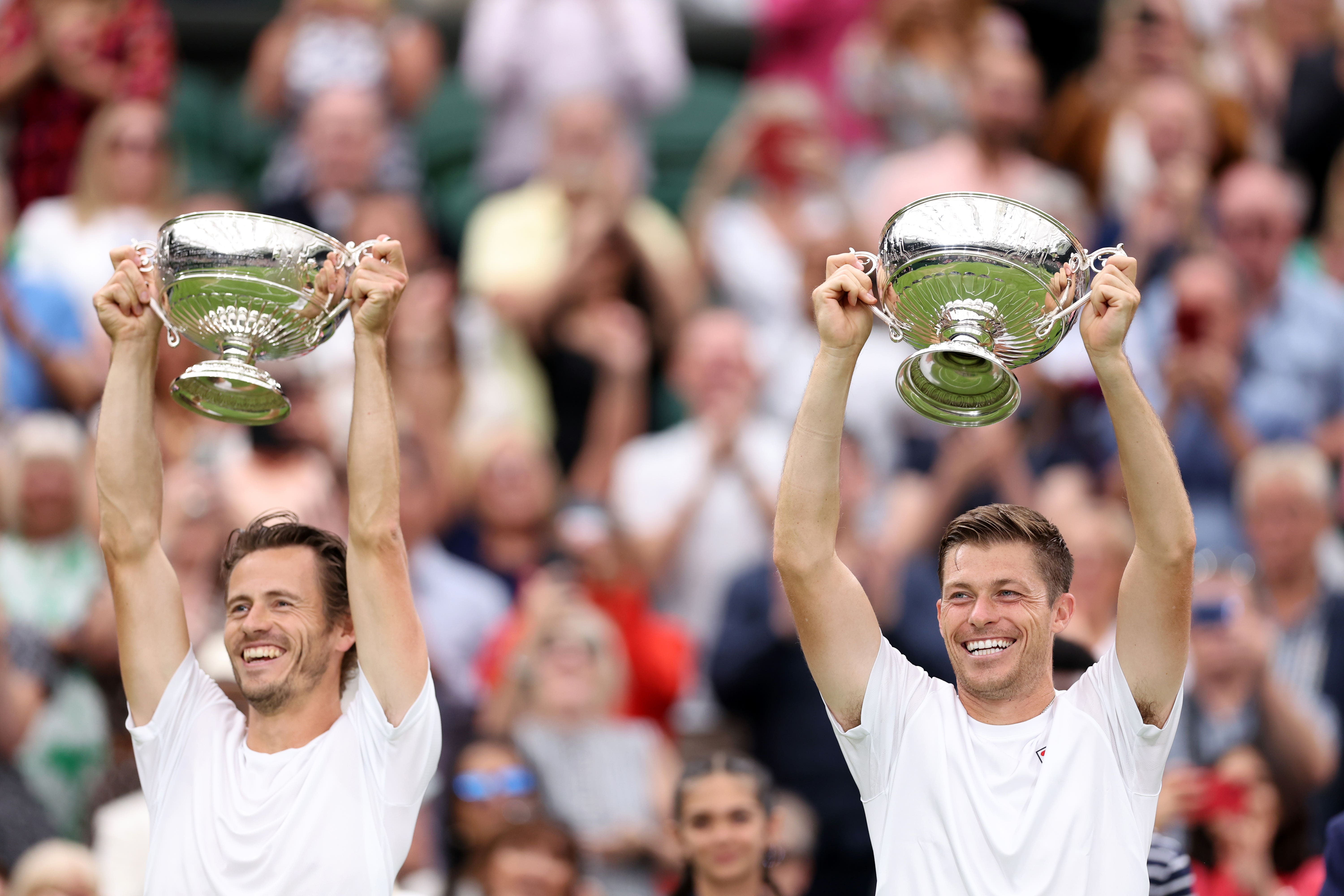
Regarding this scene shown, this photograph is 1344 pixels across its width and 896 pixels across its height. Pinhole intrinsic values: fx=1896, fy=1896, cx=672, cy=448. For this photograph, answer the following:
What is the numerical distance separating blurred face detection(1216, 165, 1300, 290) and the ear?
19.3ft

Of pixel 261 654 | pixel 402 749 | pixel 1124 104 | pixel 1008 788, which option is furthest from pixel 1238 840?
pixel 1124 104

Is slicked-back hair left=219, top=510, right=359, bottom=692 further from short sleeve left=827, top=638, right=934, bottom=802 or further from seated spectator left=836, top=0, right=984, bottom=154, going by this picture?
seated spectator left=836, top=0, right=984, bottom=154

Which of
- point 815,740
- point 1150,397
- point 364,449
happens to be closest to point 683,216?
point 1150,397

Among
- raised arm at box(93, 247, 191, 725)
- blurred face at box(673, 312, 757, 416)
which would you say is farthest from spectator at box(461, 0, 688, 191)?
raised arm at box(93, 247, 191, 725)

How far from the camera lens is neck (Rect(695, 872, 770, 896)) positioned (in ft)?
18.8

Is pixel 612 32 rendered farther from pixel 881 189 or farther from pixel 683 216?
pixel 881 189

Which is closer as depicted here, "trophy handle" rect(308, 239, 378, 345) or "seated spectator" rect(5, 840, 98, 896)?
"trophy handle" rect(308, 239, 378, 345)

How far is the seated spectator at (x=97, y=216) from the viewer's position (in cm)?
908

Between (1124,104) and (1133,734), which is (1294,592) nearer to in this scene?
(1124,104)

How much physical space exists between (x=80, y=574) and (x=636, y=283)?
123 inches

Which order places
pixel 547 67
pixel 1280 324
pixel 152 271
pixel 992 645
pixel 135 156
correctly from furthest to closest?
pixel 547 67, pixel 1280 324, pixel 135 156, pixel 152 271, pixel 992 645

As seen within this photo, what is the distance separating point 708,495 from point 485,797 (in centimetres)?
212

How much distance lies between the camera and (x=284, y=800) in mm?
4359

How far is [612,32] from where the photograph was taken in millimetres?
10805
